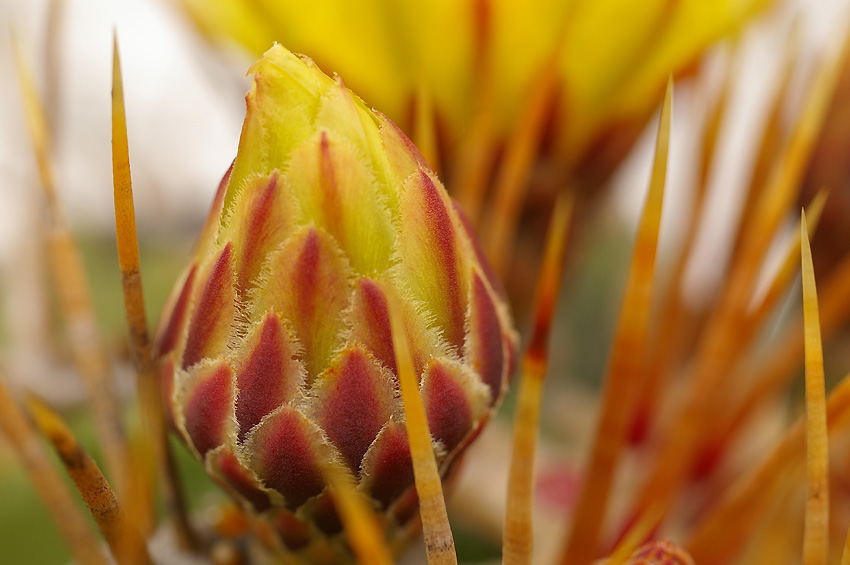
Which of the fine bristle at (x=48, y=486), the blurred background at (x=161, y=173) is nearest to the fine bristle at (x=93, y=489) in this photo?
the fine bristle at (x=48, y=486)

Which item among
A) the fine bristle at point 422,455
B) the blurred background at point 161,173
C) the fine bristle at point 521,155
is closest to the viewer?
the fine bristle at point 422,455

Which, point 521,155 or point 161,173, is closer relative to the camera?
point 521,155

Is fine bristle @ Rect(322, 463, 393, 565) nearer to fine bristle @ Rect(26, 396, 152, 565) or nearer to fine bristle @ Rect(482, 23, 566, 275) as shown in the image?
fine bristle @ Rect(26, 396, 152, 565)

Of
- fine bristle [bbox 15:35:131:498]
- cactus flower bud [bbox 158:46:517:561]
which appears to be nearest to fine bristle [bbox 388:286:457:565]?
cactus flower bud [bbox 158:46:517:561]

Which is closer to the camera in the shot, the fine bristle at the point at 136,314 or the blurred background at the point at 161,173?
the fine bristle at the point at 136,314

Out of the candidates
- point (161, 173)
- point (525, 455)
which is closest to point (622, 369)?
point (525, 455)

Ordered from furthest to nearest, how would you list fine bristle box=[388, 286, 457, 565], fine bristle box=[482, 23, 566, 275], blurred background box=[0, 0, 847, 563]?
blurred background box=[0, 0, 847, 563] → fine bristle box=[482, 23, 566, 275] → fine bristle box=[388, 286, 457, 565]

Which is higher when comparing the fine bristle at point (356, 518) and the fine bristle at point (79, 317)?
the fine bristle at point (79, 317)

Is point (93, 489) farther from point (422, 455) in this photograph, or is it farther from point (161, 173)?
point (161, 173)

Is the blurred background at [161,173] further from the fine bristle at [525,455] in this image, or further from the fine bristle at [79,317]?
the fine bristle at [525,455]
